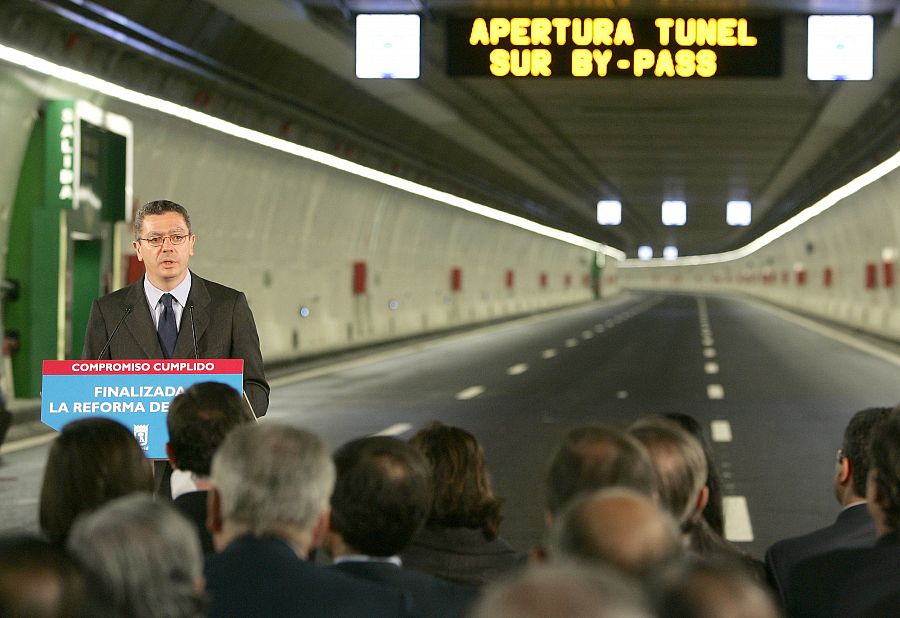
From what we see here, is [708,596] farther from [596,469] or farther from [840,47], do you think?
[840,47]

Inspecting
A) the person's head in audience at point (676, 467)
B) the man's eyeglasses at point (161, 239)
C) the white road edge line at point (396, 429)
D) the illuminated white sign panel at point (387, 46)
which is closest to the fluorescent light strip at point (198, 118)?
the illuminated white sign panel at point (387, 46)

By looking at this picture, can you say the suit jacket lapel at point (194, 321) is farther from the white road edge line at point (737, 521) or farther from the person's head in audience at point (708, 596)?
the white road edge line at point (737, 521)

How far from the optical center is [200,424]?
17.1ft

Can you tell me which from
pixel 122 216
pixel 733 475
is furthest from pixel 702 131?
pixel 733 475

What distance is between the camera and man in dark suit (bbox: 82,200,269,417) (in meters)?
6.28

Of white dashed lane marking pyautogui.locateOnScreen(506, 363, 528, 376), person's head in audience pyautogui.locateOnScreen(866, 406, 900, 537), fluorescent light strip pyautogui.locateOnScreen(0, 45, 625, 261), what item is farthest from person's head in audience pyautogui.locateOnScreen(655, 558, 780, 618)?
white dashed lane marking pyautogui.locateOnScreen(506, 363, 528, 376)

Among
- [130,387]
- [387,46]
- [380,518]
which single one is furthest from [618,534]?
[387,46]

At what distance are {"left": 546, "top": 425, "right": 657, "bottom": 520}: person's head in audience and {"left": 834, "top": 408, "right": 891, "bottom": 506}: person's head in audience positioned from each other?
1592 millimetres

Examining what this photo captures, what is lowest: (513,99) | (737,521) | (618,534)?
(737,521)

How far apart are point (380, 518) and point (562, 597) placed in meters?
2.10

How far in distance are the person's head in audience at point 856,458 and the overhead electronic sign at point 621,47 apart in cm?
1117

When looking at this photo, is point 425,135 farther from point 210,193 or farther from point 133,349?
point 133,349

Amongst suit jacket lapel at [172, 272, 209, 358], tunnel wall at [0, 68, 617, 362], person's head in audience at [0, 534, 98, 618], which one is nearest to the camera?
person's head in audience at [0, 534, 98, 618]

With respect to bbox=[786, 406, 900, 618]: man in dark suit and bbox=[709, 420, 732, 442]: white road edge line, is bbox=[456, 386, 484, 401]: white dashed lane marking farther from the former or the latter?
bbox=[786, 406, 900, 618]: man in dark suit
